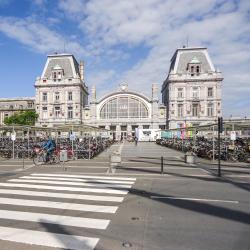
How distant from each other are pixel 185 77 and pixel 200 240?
78.1 meters

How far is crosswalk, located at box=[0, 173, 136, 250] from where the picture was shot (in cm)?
596

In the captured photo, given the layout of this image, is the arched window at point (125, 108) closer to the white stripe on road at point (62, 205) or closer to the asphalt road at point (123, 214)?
the asphalt road at point (123, 214)

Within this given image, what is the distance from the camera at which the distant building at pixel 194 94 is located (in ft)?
262

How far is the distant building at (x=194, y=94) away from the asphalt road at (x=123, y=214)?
6875 cm

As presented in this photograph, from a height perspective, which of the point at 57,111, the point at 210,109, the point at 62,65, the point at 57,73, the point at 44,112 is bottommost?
the point at 44,112

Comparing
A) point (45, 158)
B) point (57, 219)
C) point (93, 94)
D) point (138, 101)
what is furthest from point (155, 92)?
point (57, 219)

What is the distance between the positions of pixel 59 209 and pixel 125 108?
2952 inches

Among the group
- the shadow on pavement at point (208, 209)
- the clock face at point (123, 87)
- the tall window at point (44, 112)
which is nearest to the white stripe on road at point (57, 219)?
the shadow on pavement at point (208, 209)

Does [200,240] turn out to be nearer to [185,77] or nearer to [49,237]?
[49,237]

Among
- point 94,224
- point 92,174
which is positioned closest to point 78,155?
point 92,174

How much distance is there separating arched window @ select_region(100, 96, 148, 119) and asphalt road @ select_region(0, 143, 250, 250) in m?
70.1

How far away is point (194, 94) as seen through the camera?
81.4 metres

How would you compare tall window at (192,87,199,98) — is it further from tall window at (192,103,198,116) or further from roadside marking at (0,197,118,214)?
roadside marking at (0,197,118,214)

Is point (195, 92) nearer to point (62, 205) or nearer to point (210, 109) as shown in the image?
point (210, 109)
